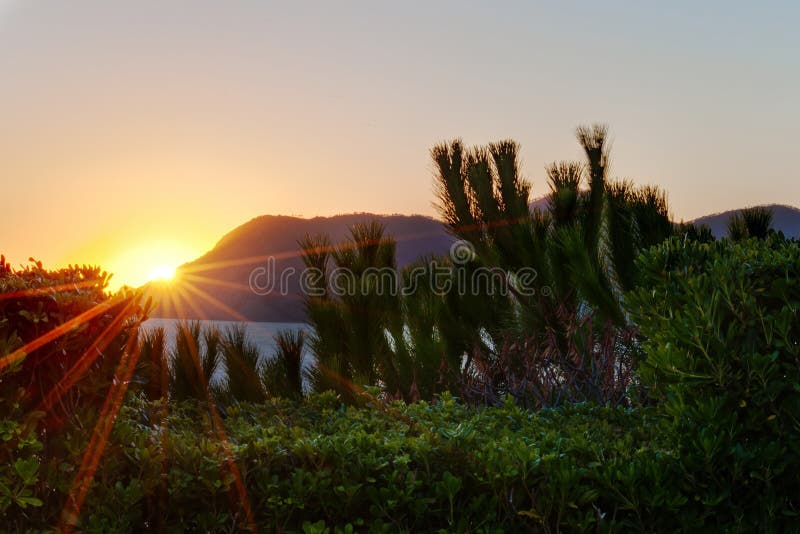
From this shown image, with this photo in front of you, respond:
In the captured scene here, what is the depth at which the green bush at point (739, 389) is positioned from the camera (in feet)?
8.81

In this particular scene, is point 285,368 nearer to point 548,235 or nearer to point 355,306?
point 355,306

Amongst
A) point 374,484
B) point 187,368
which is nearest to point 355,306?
point 187,368

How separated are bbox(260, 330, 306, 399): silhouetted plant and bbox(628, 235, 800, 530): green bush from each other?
14.6 ft

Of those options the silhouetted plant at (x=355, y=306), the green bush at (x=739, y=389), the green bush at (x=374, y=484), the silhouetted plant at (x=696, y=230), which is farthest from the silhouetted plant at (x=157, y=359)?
the silhouetted plant at (x=696, y=230)

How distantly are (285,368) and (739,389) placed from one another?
473 cm

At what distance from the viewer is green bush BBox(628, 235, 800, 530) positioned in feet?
8.81

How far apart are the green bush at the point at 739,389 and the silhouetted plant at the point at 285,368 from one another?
4437mm

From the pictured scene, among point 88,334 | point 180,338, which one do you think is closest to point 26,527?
point 88,334

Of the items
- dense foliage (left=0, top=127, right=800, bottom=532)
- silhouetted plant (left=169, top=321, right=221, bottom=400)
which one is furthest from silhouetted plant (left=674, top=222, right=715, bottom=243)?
silhouetted plant (left=169, top=321, right=221, bottom=400)

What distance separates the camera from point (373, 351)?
7.12 metres

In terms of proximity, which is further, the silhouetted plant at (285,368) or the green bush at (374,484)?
the silhouetted plant at (285,368)

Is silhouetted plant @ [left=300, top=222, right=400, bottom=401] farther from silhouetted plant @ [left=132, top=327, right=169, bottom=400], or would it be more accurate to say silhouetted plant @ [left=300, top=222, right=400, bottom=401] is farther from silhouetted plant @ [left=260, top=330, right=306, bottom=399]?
silhouetted plant @ [left=132, top=327, right=169, bottom=400]

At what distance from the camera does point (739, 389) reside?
2744mm

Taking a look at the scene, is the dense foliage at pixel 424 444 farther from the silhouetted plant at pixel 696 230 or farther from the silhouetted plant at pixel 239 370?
the silhouetted plant at pixel 696 230
